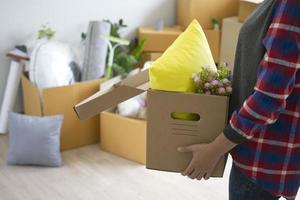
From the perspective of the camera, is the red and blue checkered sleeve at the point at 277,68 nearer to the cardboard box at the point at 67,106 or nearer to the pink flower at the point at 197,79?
the pink flower at the point at 197,79

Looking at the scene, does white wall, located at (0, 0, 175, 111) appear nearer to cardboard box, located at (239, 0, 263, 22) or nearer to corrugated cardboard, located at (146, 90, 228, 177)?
cardboard box, located at (239, 0, 263, 22)

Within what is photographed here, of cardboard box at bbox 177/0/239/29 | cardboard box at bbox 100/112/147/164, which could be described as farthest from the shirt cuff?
cardboard box at bbox 177/0/239/29

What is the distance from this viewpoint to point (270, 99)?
0.95 meters

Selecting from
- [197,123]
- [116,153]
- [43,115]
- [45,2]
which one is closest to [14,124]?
[43,115]

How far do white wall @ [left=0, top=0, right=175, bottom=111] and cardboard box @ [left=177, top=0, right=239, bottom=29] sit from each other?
0.18 metres

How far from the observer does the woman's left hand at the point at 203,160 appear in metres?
1.09

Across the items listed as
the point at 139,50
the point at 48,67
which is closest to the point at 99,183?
the point at 48,67

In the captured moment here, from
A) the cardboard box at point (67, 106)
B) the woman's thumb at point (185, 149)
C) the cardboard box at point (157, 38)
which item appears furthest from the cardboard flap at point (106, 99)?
the cardboard box at point (157, 38)

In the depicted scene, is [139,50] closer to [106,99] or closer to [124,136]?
[124,136]

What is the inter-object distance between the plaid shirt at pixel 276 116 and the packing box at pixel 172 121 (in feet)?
0.35

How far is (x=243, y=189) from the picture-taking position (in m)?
1.11

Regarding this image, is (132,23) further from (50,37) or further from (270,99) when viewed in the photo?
(270,99)

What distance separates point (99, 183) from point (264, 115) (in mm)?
1477

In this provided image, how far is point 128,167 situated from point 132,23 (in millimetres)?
1154
